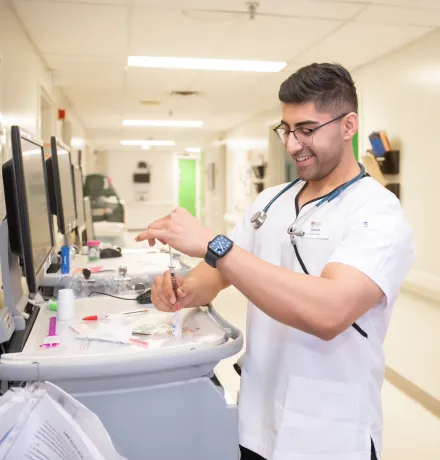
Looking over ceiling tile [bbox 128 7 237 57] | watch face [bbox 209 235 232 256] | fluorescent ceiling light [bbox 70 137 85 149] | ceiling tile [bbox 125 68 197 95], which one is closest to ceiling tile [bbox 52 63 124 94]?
ceiling tile [bbox 125 68 197 95]

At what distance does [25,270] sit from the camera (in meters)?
1.38

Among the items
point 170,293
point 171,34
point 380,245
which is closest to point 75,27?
point 171,34

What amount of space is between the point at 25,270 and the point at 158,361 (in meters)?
0.44

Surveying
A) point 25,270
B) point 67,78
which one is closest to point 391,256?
point 25,270

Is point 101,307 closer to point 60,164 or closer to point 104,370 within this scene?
point 104,370

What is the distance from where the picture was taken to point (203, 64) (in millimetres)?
4512

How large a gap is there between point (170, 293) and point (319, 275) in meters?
0.46

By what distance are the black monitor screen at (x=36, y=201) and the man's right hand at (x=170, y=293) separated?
1.17 ft

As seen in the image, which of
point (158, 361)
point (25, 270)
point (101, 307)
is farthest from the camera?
point (101, 307)

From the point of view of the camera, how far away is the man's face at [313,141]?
1.27 meters

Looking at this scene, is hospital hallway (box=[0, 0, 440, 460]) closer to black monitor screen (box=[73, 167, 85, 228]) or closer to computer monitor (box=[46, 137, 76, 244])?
computer monitor (box=[46, 137, 76, 244])

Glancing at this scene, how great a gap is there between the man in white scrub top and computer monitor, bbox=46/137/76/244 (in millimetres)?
1190

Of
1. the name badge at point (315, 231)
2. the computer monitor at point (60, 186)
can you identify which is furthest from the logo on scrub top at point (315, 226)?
the computer monitor at point (60, 186)

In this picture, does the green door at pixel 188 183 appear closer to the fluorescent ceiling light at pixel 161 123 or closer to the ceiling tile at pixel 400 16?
the fluorescent ceiling light at pixel 161 123
